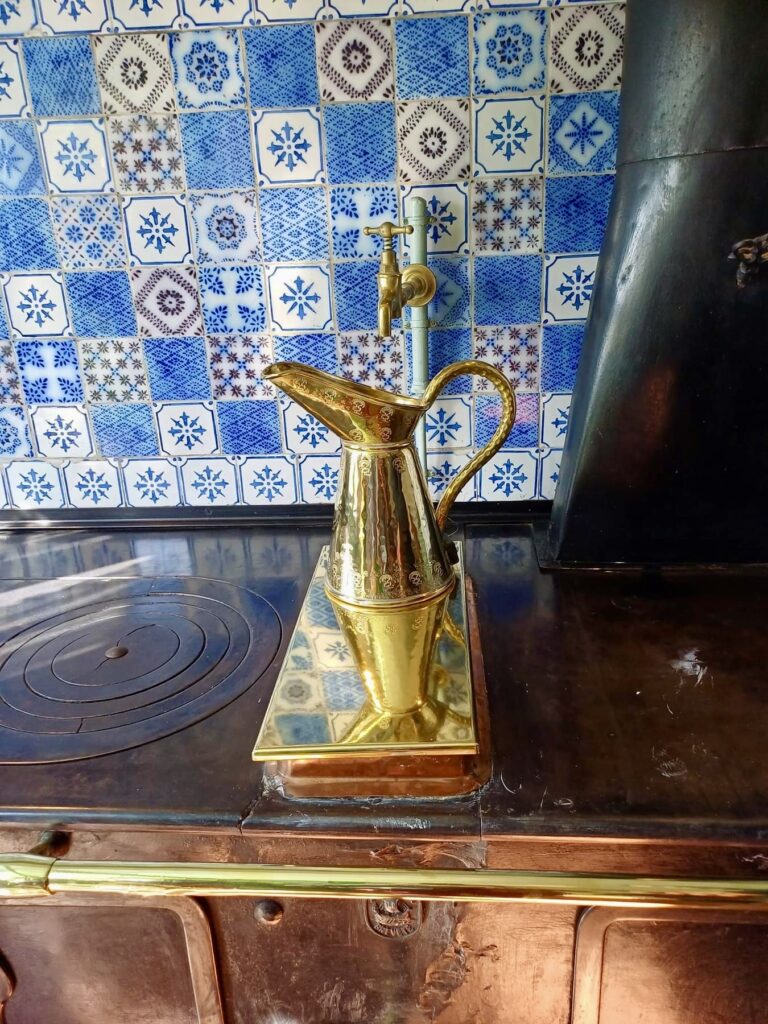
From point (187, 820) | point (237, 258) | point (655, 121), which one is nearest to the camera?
point (187, 820)

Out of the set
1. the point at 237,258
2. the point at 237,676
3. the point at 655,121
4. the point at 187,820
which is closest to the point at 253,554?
the point at 237,676

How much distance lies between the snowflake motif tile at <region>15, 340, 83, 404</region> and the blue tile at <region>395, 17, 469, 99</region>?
2.07ft

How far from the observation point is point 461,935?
0.61m

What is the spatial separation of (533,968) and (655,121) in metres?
0.89

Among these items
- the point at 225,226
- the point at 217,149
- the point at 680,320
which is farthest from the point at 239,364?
the point at 680,320

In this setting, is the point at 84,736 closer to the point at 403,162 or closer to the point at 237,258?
the point at 237,258

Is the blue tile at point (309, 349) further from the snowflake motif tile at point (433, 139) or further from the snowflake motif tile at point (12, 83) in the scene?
the snowflake motif tile at point (12, 83)

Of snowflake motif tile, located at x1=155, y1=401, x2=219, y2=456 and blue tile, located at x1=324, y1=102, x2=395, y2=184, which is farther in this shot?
snowflake motif tile, located at x1=155, y1=401, x2=219, y2=456

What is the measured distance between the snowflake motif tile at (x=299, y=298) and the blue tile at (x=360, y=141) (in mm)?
137

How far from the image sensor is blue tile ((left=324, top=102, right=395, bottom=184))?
0.98 m

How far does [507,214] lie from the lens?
3.34 feet

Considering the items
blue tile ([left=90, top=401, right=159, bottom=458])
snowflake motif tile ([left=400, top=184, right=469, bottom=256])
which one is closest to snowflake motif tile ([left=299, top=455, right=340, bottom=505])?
blue tile ([left=90, top=401, right=159, bottom=458])

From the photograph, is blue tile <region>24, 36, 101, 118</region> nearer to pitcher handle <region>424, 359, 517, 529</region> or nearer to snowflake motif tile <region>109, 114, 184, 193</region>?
snowflake motif tile <region>109, 114, 184, 193</region>

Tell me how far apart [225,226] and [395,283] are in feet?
1.03
